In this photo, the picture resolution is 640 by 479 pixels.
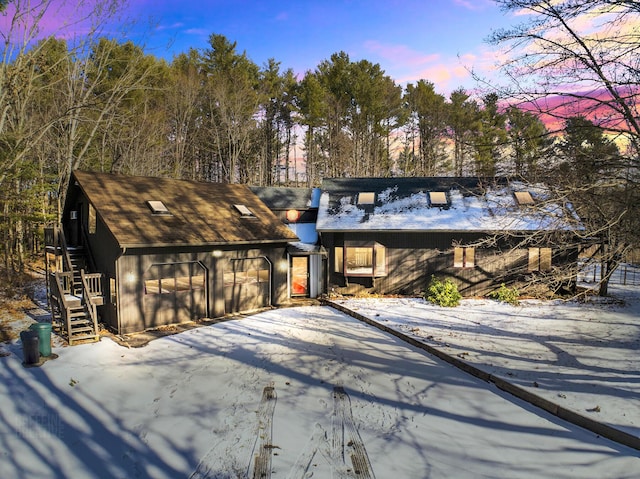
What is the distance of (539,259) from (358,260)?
8556mm

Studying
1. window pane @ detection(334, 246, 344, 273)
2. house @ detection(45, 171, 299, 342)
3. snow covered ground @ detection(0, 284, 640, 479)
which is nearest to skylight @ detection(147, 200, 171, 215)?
house @ detection(45, 171, 299, 342)

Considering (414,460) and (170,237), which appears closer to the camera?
(414,460)

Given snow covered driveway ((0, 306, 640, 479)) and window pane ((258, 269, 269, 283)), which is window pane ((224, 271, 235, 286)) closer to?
window pane ((258, 269, 269, 283))

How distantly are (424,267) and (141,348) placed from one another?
12.5 metres

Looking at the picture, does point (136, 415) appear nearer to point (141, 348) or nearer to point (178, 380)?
point (178, 380)

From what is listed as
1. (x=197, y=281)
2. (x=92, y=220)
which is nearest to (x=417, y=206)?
(x=197, y=281)

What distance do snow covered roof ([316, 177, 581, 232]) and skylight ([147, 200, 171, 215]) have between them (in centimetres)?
686

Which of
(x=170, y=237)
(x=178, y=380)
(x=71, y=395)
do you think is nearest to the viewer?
(x=71, y=395)

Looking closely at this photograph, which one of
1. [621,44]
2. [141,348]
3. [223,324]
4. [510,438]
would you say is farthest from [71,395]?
[621,44]

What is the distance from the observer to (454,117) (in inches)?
1415

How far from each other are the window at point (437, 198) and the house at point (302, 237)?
6043 millimetres

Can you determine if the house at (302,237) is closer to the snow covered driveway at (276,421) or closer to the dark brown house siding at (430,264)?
the dark brown house siding at (430,264)

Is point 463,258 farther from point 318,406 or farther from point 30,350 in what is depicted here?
point 30,350

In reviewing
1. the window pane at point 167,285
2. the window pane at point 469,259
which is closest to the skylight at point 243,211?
the window pane at point 167,285
